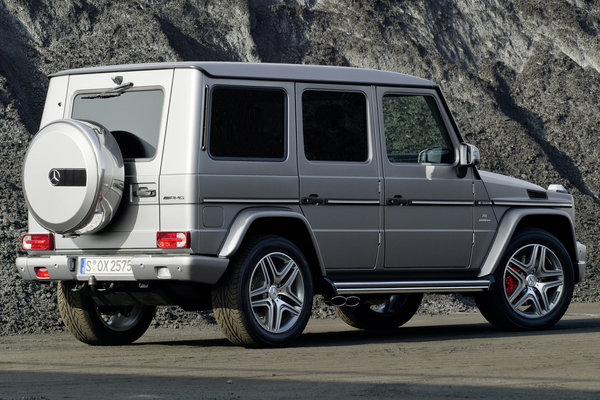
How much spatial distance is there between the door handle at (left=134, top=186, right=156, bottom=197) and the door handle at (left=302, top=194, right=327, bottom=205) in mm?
1341

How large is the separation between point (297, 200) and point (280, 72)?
1.12 metres

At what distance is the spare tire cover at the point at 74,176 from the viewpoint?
945cm

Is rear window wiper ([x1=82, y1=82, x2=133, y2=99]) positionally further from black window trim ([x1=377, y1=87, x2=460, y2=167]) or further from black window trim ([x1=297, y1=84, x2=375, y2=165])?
black window trim ([x1=377, y1=87, x2=460, y2=167])

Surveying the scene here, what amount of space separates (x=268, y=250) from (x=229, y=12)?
24.1m

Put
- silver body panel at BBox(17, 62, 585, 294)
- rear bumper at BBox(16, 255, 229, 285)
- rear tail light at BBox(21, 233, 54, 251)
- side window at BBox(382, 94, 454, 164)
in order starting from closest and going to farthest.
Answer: rear bumper at BBox(16, 255, 229, 285) → silver body panel at BBox(17, 62, 585, 294) → rear tail light at BBox(21, 233, 54, 251) → side window at BBox(382, 94, 454, 164)

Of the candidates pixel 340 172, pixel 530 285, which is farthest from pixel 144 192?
pixel 530 285

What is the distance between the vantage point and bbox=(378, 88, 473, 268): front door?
1077cm

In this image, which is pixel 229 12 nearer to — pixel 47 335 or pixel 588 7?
pixel 588 7

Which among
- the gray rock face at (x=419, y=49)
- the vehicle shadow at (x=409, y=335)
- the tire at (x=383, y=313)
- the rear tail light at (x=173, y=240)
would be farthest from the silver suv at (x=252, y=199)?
the gray rock face at (x=419, y=49)

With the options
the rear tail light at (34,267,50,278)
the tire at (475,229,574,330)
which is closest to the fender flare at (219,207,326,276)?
the rear tail light at (34,267,50,278)

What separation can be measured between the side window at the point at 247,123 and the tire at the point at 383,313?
10.6 feet

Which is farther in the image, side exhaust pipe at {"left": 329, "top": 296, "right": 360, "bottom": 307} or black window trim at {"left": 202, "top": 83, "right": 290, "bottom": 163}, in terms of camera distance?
side exhaust pipe at {"left": 329, "top": 296, "right": 360, "bottom": 307}

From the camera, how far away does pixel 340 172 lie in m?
10.4

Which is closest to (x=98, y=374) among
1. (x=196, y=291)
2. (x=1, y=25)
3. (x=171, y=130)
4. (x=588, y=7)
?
(x=196, y=291)
